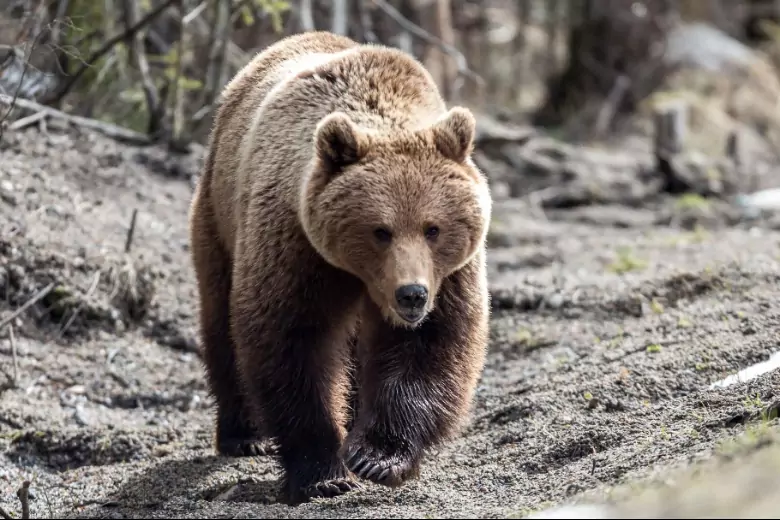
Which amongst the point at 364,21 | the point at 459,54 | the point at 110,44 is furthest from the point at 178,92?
the point at 459,54

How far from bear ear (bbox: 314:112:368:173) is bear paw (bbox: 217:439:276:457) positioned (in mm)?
2029

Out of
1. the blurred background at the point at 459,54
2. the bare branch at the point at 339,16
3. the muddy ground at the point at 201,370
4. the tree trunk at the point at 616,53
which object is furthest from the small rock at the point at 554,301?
the tree trunk at the point at 616,53

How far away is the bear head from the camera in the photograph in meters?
4.75

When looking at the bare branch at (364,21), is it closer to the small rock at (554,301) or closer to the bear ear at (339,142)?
the small rock at (554,301)

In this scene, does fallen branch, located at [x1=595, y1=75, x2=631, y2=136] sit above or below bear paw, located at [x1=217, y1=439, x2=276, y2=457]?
below

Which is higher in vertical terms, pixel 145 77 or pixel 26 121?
pixel 145 77

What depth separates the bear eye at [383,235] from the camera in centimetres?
476

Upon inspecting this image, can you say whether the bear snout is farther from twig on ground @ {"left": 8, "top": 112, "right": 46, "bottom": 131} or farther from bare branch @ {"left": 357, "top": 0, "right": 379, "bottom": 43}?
bare branch @ {"left": 357, "top": 0, "right": 379, "bottom": 43}

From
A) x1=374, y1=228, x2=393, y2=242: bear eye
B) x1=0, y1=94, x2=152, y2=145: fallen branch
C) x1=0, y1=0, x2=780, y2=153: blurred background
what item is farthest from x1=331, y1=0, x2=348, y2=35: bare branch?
x1=374, y1=228, x2=393, y2=242: bear eye

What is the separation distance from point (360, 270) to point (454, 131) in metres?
0.78

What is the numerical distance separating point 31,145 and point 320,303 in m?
4.54

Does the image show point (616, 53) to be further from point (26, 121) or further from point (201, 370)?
point (201, 370)

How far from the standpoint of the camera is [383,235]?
4.77 meters

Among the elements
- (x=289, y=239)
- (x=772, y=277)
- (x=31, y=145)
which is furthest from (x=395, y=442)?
(x=31, y=145)
